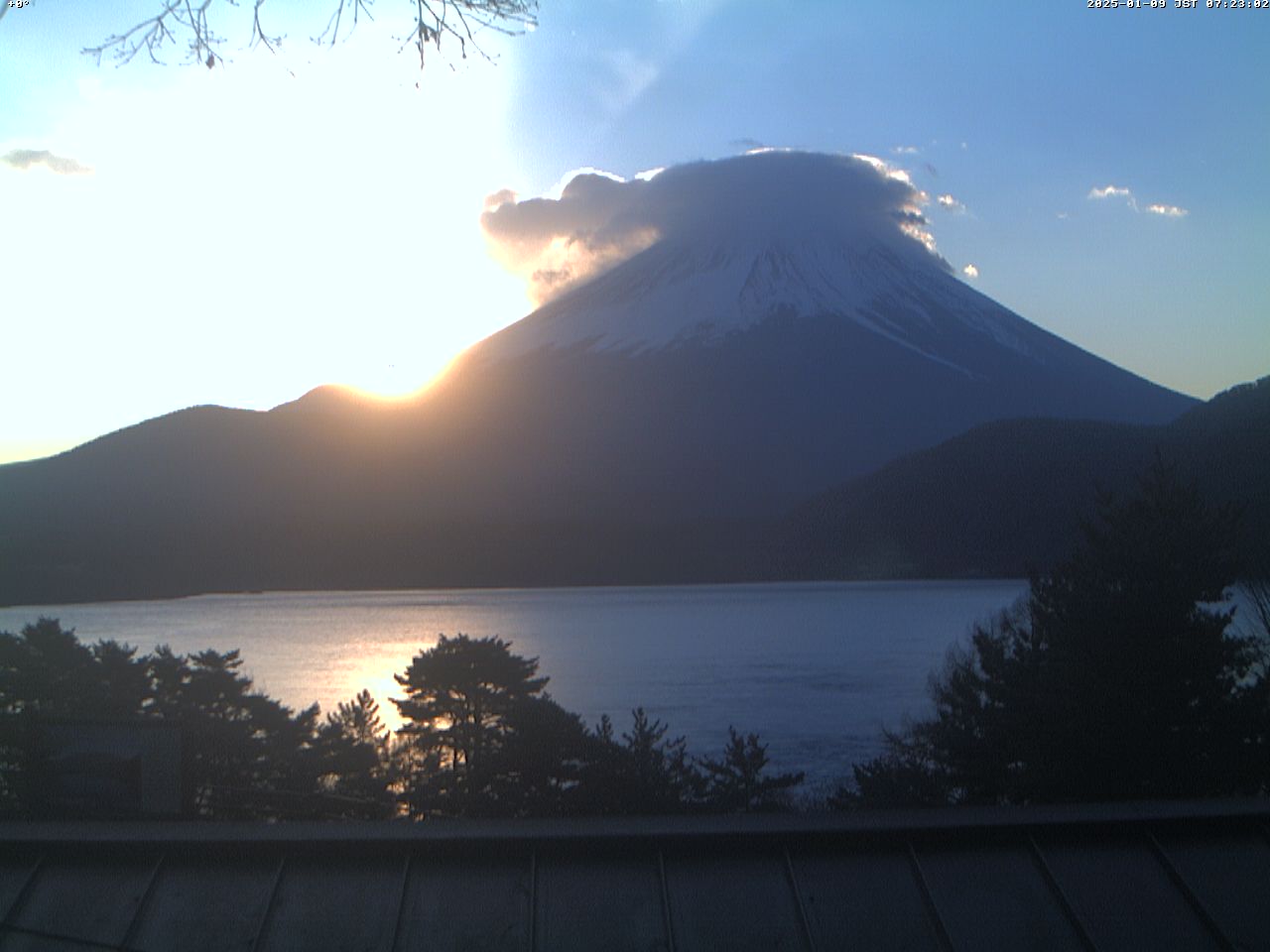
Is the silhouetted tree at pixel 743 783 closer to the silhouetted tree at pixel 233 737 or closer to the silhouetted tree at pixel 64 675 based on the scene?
the silhouetted tree at pixel 233 737

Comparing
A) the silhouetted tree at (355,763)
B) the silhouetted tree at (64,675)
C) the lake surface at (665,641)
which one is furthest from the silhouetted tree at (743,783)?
the silhouetted tree at (64,675)

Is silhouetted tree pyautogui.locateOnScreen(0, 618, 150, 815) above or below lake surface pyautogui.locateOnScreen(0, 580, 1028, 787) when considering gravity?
above

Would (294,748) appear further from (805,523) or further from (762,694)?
(805,523)

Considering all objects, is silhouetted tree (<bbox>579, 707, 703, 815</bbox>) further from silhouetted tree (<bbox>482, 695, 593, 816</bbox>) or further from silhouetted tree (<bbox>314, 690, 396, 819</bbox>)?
silhouetted tree (<bbox>314, 690, 396, 819</bbox>)

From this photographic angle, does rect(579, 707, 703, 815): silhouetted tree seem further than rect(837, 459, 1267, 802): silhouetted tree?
No

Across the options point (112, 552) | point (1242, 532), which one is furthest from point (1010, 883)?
point (112, 552)

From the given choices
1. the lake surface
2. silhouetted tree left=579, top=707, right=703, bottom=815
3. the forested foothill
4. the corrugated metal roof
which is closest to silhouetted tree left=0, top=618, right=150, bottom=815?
the forested foothill
